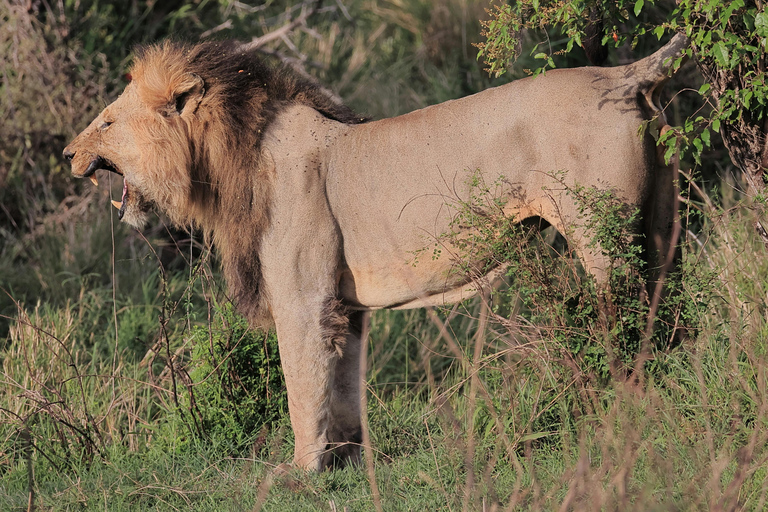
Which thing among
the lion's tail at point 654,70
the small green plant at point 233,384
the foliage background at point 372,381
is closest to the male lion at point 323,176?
the lion's tail at point 654,70

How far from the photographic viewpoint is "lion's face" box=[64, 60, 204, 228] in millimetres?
3504

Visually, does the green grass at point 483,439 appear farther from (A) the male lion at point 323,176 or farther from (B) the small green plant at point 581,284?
(A) the male lion at point 323,176

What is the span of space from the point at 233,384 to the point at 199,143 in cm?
117

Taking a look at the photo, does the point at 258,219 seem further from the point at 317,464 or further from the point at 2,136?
the point at 2,136

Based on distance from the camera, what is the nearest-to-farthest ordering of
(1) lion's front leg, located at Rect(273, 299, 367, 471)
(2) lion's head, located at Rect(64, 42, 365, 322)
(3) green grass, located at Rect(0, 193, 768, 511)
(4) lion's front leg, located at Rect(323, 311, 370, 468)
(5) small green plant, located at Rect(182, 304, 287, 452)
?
(3) green grass, located at Rect(0, 193, 768, 511)
(1) lion's front leg, located at Rect(273, 299, 367, 471)
(2) lion's head, located at Rect(64, 42, 365, 322)
(4) lion's front leg, located at Rect(323, 311, 370, 468)
(5) small green plant, located at Rect(182, 304, 287, 452)

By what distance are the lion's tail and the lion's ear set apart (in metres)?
1.68

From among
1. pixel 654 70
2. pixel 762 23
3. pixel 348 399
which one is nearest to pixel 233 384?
pixel 348 399

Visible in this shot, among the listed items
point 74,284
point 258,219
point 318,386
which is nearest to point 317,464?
point 318,386

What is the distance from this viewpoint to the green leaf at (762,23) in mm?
2859

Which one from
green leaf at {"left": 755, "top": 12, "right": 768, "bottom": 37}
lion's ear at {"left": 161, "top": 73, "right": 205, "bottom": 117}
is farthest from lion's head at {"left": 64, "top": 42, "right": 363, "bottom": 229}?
green leaf at {"left": 755, "top": 12, "right": 768, "bottom": 37}

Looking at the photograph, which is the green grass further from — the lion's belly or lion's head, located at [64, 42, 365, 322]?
lion's head, located at [64, 42, 365, 322]

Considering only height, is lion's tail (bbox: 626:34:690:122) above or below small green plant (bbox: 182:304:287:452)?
above

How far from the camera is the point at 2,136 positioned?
6.59 metres

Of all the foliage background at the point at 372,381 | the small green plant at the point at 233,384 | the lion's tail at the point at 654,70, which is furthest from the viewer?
the small green plant at the point at 233,384
